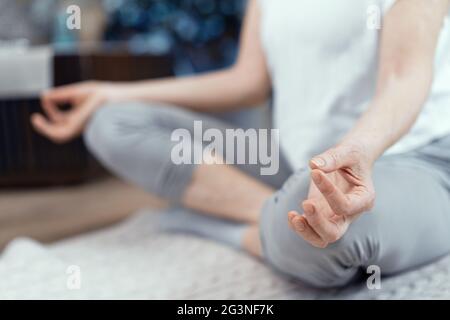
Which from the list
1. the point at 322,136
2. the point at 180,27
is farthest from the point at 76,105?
the point at 180,27

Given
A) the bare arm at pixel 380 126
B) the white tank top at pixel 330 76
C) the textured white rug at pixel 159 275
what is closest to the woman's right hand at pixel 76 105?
the textured white rug at pixel 159 275

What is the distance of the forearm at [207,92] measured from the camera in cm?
100

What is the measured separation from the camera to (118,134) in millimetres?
893

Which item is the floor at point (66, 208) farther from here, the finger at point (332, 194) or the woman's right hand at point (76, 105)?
the finger at point (332, 194)

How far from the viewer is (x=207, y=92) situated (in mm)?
1018

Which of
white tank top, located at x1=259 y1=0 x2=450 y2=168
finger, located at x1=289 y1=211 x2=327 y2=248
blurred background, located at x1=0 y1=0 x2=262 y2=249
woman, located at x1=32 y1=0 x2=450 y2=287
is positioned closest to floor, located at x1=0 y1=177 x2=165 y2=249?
blurred background, located at x1=0 y1=0 x2=262 y2=249

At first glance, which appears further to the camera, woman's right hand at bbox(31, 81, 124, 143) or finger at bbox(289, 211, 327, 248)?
woman's right hand at bbox(31, 81, 124, 143)

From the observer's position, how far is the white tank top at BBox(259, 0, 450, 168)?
26.6 inches

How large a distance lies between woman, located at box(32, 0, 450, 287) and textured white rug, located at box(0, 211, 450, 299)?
25mm

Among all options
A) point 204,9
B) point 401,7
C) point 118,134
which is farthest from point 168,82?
point 204,9

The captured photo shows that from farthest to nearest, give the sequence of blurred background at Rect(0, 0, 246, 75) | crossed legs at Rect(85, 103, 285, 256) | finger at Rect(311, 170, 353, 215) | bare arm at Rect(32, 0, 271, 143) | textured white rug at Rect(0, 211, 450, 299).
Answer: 1. blurred background at Rect(0, 0, 246, 75)
2. bare arm at Rect(32, 0, 271, 143)
3. crossed legs at Rect(85, 103, 285, 256)
4. textured white rug at Rect(0, 211, 450, 299)
5. finger at Rect(311, 170, 353, 215)

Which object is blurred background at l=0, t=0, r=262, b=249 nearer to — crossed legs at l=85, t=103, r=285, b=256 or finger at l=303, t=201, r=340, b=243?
crossed legs at l=85, t=103, r=285, b=256

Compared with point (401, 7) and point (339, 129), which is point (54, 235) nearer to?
point (339, 129)
